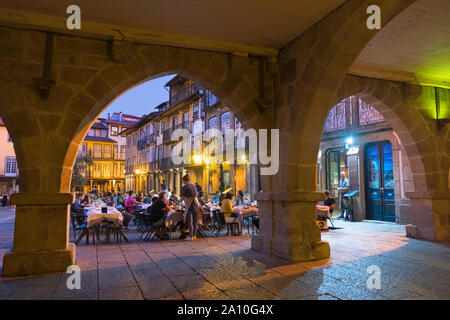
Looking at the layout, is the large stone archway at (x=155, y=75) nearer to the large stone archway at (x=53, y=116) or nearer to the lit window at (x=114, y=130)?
the large stone archway at (x=53, y=116)

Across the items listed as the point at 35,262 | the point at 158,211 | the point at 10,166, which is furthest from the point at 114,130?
the point at 35,262

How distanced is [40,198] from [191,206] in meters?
3.21

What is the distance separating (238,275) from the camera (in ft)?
11.7

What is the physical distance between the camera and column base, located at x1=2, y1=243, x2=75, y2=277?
3.61m

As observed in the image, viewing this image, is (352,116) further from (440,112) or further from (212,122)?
(212,122)

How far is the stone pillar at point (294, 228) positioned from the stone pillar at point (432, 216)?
3.03 m

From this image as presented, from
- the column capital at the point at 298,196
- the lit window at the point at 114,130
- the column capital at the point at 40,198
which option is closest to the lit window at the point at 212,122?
the column capital at the point at 298,196

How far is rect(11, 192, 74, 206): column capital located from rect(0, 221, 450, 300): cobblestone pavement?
0.84 meters

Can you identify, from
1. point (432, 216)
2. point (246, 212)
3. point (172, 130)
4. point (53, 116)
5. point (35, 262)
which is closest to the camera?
point (35, 262)

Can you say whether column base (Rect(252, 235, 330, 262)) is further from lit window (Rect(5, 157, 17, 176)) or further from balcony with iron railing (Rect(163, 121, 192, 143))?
lit window (Rect(5, 157, 17, 176))

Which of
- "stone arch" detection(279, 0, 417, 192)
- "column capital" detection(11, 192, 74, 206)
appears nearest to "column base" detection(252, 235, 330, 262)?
"stone arch" detection(279, 0, 417, 192)

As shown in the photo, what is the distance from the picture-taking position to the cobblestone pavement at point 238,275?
2941 mm

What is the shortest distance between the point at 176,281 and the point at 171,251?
5.97 ft
